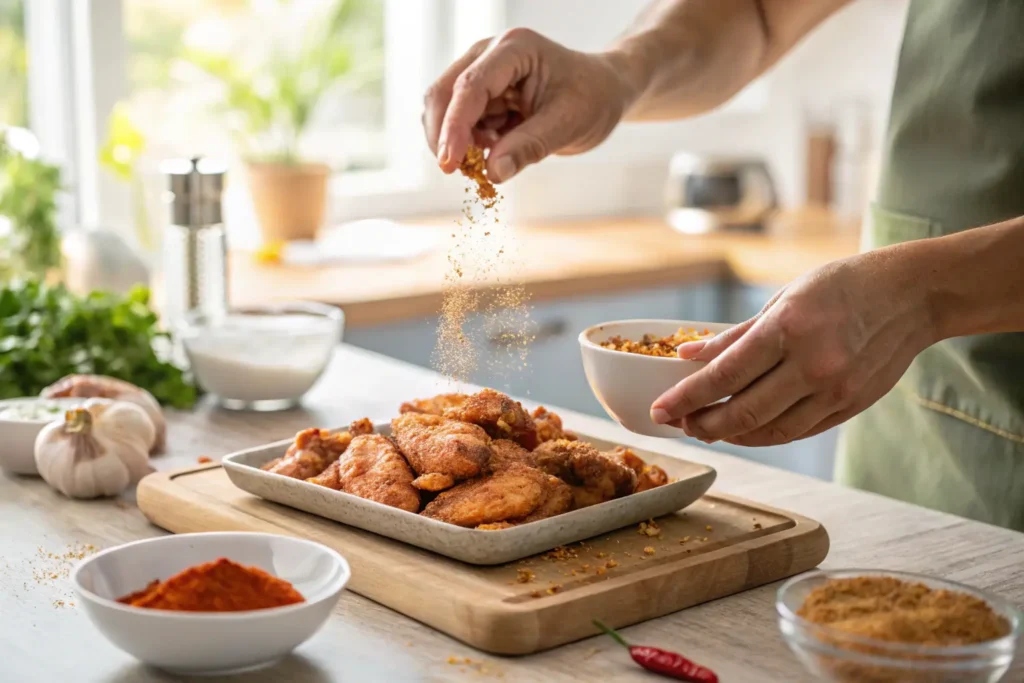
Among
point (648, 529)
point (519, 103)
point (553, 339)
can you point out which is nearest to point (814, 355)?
point (648, 529)

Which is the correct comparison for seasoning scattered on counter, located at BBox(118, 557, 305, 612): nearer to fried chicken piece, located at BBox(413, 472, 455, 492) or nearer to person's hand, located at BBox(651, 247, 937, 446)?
fried chicken piece, located at BBox(413, 472, 455, 492)

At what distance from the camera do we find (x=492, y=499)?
3.70 feet

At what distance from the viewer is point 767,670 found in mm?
972

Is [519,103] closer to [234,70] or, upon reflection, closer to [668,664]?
[668,664]

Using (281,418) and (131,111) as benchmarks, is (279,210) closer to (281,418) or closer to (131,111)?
(131,111)

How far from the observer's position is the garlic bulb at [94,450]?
1.38 m

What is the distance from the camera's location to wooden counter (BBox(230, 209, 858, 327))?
2623mm

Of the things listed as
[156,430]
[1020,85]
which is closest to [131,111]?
[156,430]

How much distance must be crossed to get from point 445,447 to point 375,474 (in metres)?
0.07

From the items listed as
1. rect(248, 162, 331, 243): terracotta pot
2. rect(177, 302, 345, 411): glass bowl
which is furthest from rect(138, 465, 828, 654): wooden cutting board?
rect(248, 162, 331, 243): terracotta pot

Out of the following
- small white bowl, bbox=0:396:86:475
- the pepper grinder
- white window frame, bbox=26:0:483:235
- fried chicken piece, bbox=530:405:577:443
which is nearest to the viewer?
fried chicken piece, bbox=530:405:577:443

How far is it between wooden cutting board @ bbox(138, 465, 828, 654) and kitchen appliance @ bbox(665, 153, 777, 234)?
2274 millimetres

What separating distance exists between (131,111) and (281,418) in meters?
1.48

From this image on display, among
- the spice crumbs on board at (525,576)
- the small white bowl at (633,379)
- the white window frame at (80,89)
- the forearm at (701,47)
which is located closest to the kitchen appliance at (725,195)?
the white window frame at (80,89)
